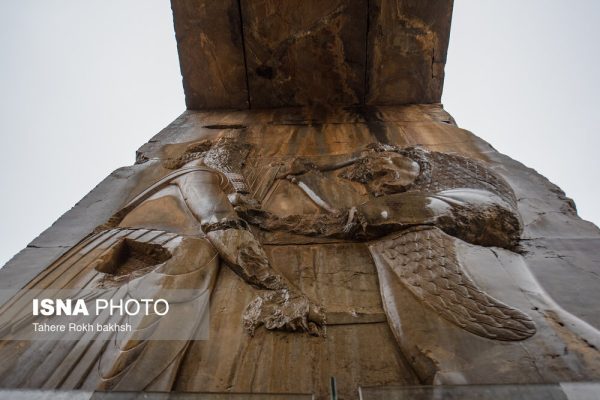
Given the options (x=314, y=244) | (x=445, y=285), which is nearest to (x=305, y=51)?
(x=314, y=244)

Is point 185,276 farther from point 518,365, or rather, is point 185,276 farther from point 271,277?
point 518,365

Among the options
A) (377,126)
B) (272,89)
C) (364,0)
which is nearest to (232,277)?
(377,126)

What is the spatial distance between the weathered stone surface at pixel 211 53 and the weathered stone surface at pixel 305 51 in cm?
16

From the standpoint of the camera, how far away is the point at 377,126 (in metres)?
4.55

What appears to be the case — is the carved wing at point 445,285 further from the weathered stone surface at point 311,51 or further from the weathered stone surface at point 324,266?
the weathered stone surface at point 311,51

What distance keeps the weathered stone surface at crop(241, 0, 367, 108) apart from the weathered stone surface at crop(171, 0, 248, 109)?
16 centimetres

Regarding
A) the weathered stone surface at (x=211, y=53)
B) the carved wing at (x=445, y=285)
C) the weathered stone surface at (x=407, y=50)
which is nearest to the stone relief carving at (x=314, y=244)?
the carved wing at (x=445, y=285)

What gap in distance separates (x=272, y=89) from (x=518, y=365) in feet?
14.4

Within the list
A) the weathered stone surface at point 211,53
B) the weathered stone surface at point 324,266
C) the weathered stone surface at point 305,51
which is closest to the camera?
the weathered stone surface at point 324,266

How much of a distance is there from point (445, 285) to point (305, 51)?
3.79 metres

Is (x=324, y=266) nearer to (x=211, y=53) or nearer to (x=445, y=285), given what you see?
(x=445, y=285)

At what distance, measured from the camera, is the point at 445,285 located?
205 centimetres

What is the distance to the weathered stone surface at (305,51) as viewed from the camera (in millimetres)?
4820

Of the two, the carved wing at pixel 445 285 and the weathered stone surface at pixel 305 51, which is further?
the weathered stone surface at pixel 305 51
